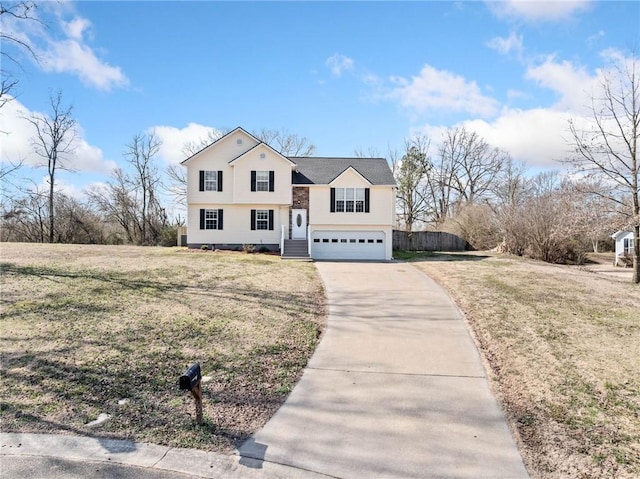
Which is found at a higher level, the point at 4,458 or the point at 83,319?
the point at 83,319

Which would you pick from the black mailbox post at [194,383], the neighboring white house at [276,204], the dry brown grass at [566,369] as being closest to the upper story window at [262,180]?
the neighboring white house at [276,204]

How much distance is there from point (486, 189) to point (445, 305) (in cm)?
3332

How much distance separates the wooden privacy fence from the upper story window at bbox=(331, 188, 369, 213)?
31.2 ft

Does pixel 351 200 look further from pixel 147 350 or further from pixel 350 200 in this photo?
pixel 147 350

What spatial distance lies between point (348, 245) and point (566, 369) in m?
16.8

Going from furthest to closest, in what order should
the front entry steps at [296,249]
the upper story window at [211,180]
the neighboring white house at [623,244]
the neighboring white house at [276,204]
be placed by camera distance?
the neighboring white house at [623,244], the upper story window at [211,180], the neighboring white house at [276,204], the front entry steps at [296,249]

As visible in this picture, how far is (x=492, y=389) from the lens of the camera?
17.6 ft

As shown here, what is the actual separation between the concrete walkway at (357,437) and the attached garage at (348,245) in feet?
49.6

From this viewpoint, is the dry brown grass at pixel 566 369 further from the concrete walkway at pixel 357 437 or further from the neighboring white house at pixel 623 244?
the neighboring white house at pixel 623 244

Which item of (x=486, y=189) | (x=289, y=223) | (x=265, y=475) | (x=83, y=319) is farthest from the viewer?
(x=486, y=189)

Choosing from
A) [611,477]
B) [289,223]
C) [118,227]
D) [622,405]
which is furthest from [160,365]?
[118,227]

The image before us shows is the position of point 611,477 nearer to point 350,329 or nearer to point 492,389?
point 492,389

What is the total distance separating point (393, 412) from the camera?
461 centimetres

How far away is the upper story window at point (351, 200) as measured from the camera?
883 inches
